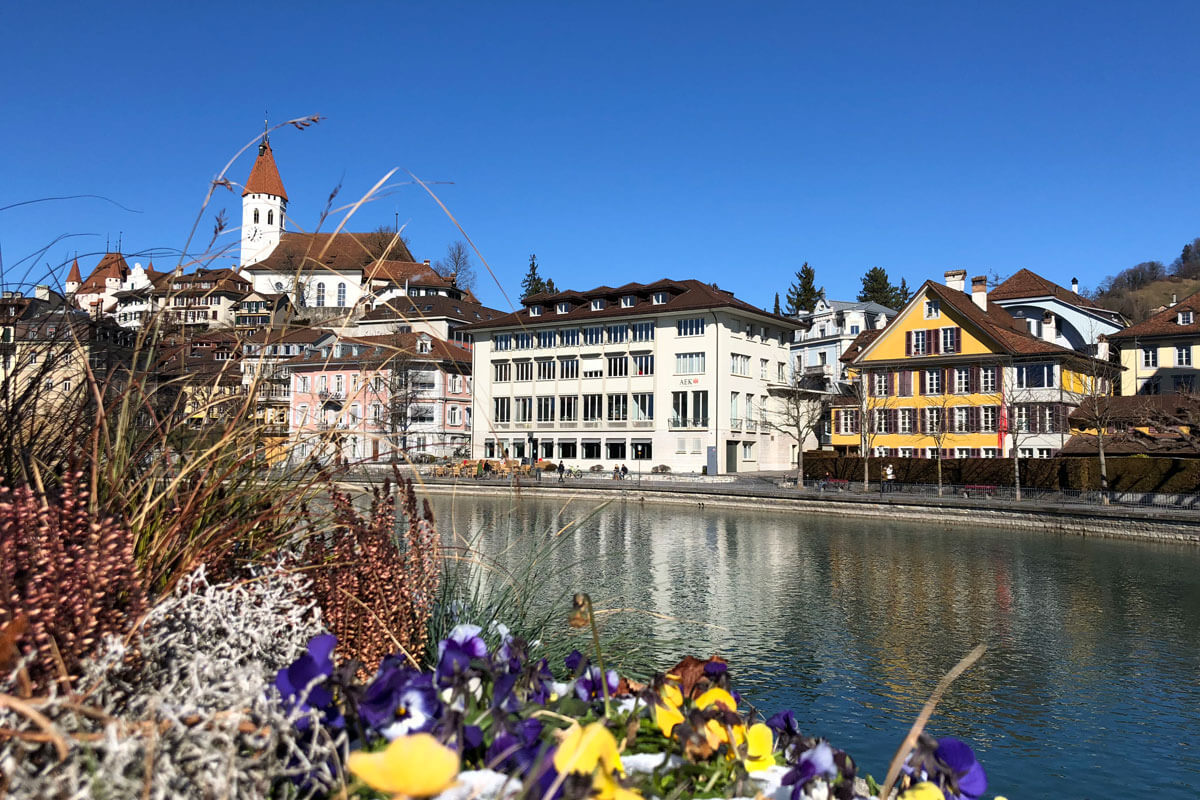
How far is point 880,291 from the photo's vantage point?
9425 centimetres

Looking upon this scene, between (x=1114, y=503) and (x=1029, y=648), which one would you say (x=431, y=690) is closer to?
(x=1029, y=648)

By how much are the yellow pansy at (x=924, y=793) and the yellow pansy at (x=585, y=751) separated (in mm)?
701

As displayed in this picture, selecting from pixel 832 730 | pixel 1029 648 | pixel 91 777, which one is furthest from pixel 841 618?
pixel 91 777

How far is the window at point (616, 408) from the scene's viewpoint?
5531cm

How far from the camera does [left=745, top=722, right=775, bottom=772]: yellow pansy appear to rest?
1967 millimetres

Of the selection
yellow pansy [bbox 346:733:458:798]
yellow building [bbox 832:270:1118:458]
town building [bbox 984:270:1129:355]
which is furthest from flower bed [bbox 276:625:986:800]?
town building [bbox 984:270:1129:355]

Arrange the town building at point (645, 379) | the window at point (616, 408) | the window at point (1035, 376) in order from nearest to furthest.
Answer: the window at point (1035, 376)
the town building at point (645, 379)
the window at point (616, 408)

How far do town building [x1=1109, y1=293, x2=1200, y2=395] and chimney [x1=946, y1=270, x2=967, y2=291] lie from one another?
32.2 feet

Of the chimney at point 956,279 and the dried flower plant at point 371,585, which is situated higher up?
the chimney at point 956,279

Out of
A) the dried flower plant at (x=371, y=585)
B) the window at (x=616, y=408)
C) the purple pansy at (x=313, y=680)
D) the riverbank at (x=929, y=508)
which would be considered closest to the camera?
the purple pansy at (x=313, y=680)

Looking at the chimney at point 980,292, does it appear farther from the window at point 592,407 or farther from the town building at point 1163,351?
the window at point 592,407

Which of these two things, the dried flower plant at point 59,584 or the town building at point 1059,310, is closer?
the dried flower plant at point 59,584

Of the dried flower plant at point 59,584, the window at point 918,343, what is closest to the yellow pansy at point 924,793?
the dried flower plant at point 59,584

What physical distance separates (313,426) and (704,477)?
44625mm
